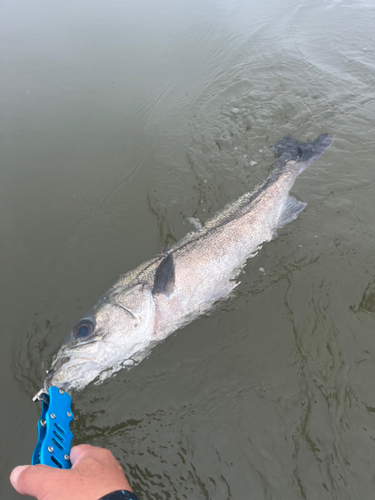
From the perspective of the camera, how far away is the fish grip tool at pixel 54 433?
7.14ft

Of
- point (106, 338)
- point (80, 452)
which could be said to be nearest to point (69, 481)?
point (80, 452)

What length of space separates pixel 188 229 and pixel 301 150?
314cm

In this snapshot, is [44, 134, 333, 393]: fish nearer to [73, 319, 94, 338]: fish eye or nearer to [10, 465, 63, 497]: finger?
[73, 319, 94, 338]: fish eye

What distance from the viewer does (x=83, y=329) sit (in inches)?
148

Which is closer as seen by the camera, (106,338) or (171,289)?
(106,338)

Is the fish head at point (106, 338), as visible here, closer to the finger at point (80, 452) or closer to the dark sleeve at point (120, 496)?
the finger at point (80, 452)

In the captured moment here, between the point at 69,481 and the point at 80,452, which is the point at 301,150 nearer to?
the point at 80,452

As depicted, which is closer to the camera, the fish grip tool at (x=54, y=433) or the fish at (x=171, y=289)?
the fish grip tool at (x=54, y=433)

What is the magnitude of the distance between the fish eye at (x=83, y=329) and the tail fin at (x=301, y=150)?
475cm

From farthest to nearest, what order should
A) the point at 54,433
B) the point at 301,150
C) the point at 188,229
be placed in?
the point at 301,150 → the point at 188,229 → the point at 54,433

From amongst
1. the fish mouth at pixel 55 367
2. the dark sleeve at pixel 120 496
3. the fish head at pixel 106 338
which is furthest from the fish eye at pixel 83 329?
the dark sleeve at pixel 120 496

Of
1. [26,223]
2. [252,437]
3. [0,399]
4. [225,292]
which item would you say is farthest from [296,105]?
[0,399]

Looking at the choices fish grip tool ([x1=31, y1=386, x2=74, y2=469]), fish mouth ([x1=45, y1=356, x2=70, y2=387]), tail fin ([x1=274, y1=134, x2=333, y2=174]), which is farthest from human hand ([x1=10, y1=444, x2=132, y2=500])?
tail fin ([x1=274, y1=134, x2=333, y2=174])

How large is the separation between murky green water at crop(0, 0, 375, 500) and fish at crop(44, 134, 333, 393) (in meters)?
0.24
